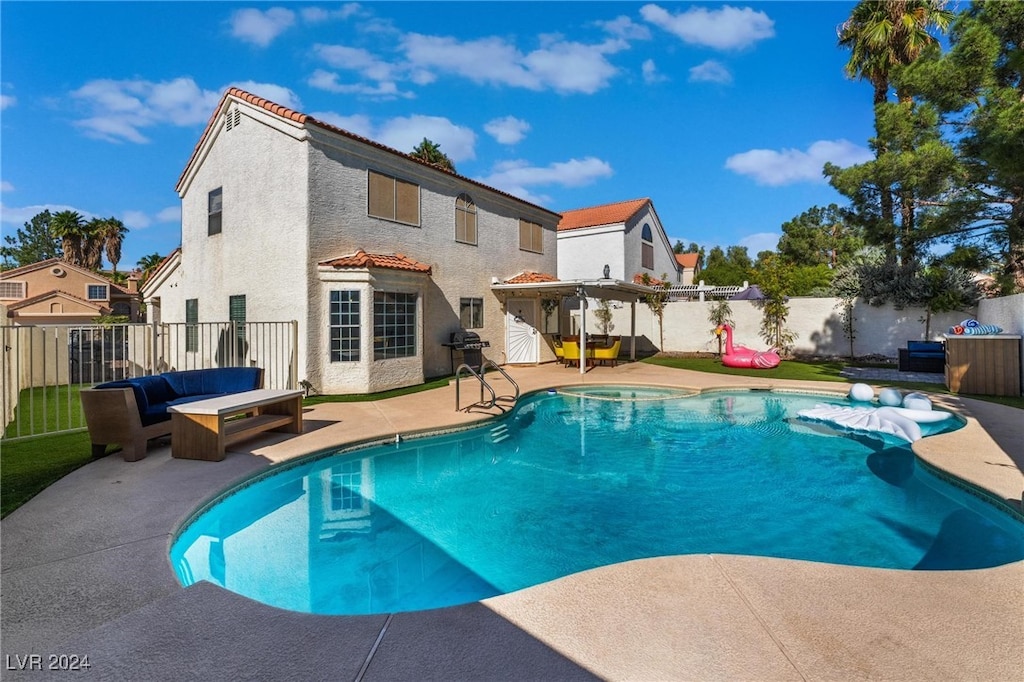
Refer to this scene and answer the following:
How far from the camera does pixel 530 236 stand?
20250 millimetres

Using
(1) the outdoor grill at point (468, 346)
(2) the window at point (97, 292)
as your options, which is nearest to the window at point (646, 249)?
(1) the outdoor grill at point (468, 346)

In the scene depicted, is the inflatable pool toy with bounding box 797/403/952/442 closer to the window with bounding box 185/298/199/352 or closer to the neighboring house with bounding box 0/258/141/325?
the window with bounding box 185/298/199/352

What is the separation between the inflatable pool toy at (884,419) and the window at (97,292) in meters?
47.4

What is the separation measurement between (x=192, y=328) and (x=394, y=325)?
7977 millimetres

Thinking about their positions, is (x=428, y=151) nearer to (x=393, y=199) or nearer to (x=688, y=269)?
(x=393, y=199)

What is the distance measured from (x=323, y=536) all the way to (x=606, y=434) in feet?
19.6

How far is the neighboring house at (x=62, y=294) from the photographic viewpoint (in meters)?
30.9

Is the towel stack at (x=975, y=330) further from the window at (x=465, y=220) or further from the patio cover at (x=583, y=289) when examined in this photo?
the window at (x=465, y=220)

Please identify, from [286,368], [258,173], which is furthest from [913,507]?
[258,173]

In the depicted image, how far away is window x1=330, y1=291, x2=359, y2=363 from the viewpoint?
12266mm

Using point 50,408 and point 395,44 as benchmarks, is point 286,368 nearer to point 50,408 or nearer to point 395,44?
point 50,408

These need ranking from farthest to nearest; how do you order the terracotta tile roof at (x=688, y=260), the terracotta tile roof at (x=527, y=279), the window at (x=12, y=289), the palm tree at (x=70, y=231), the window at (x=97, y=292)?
the terracotta tile roof at (x=688, y=260) < the palm tree at (x=70, y=231) < the window at (x=97, y=292) < the window at (x=12, y=289) < the terracotta tile roof at (x=527, y=279)

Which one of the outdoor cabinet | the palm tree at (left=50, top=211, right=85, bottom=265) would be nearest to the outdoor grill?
the outdoor cabinet

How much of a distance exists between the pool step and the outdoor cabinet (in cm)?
1184
